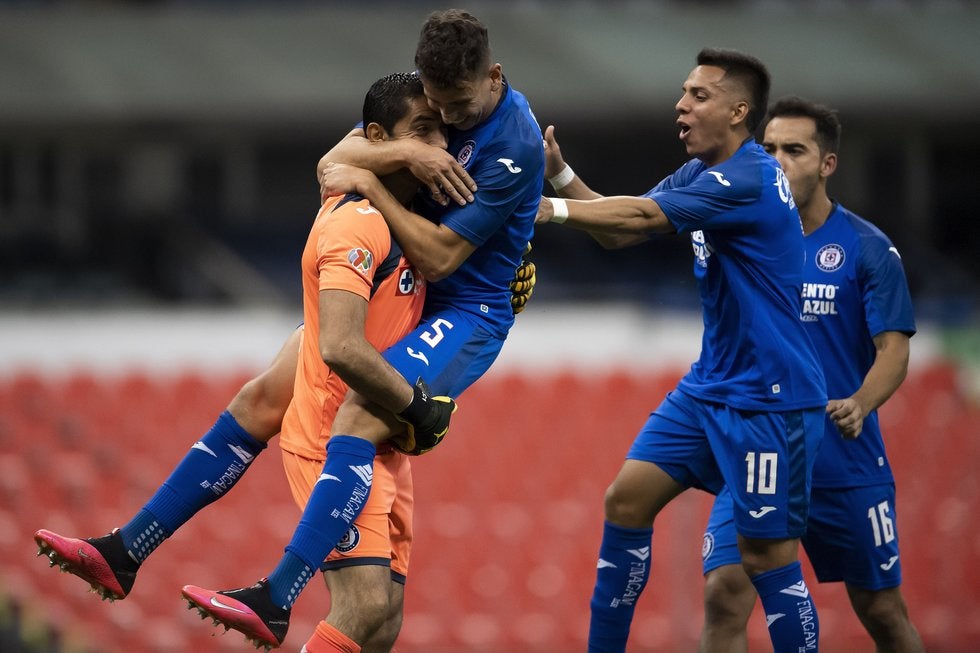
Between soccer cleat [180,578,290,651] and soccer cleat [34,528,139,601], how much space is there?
1.88 feet

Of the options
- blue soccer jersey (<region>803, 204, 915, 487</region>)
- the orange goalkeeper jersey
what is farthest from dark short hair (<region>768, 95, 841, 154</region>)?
the orange goalkeeper jersey

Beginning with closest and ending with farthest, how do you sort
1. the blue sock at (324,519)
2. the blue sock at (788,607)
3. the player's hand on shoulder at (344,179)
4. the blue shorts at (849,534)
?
the blue sock at (324,519)
the player's hand on shoulder at (344,179)
the blue sock at (788,607)
the blue shorts at (849,534)

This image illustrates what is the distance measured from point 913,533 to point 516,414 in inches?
131

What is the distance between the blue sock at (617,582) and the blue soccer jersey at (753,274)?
0.60 metres

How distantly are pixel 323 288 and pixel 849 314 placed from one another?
2.29 meters

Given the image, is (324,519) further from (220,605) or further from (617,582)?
(617,582)

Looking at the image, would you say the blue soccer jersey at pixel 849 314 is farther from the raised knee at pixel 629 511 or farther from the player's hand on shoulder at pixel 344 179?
the player's hand on shoulder at pixel 344 179

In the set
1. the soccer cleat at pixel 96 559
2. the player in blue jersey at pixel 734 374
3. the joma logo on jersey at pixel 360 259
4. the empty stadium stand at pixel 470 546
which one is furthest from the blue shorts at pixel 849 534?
the empty stadium stand at pixel 470 546

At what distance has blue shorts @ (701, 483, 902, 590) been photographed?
525 centimetres

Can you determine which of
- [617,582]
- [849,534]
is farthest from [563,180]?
[849,534]

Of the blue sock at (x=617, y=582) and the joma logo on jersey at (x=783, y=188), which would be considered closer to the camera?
the joma logo on jersey at (x=783, y=188)

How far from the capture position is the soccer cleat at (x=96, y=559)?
172 inches

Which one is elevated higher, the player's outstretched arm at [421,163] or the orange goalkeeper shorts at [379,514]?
Answer: the player's outstretched arm at [421,163]

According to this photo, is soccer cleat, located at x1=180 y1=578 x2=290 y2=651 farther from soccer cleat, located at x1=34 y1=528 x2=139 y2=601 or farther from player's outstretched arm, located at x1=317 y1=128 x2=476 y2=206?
player's outstretched arm, located at x1=317 y1=128 x2=476 y2=206
